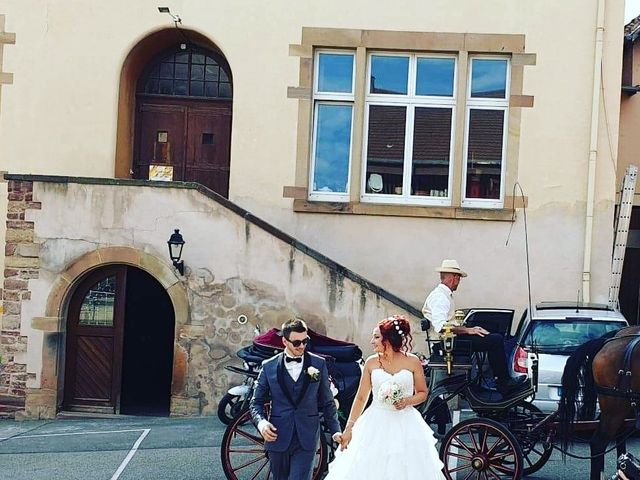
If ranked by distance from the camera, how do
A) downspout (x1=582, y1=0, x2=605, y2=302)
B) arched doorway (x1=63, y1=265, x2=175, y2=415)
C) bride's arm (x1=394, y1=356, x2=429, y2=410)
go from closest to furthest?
bride's arm (x1=394, y1=356, x2=429, y2=410), arched doorway (x1=63, y1=265, x2=175, y2=415), downspout (x1=582, y1=0, x2=605, y2=302)

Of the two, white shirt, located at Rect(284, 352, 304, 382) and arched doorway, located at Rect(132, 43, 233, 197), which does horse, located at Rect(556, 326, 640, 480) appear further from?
arched doorway, located at Rect(132, 43, 233, 197)

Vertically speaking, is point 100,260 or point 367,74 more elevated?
point 367,74

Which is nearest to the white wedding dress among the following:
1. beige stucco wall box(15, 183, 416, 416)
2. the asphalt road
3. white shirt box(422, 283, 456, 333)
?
white shirt box(422, 283, 456, 333)

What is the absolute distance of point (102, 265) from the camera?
504 inches

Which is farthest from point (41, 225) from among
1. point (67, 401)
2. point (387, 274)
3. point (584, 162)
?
point (584, 162)

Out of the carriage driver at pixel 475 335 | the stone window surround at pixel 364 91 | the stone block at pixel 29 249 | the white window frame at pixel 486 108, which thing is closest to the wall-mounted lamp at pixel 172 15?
the stone window surround at pixel 364 91

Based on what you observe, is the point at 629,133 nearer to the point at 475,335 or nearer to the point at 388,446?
the point at 475,335

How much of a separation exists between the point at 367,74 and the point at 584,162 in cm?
380

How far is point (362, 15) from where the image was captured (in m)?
14.1

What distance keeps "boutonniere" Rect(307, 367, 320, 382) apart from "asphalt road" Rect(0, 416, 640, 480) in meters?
2.63

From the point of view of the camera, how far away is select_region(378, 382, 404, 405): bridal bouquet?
6477mm

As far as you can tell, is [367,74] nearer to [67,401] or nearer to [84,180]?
[84,180]

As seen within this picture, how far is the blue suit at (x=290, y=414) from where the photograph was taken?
252 inches

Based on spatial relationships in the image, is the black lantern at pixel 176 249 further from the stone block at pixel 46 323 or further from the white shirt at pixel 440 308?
the white shirt at pixel 440 308
